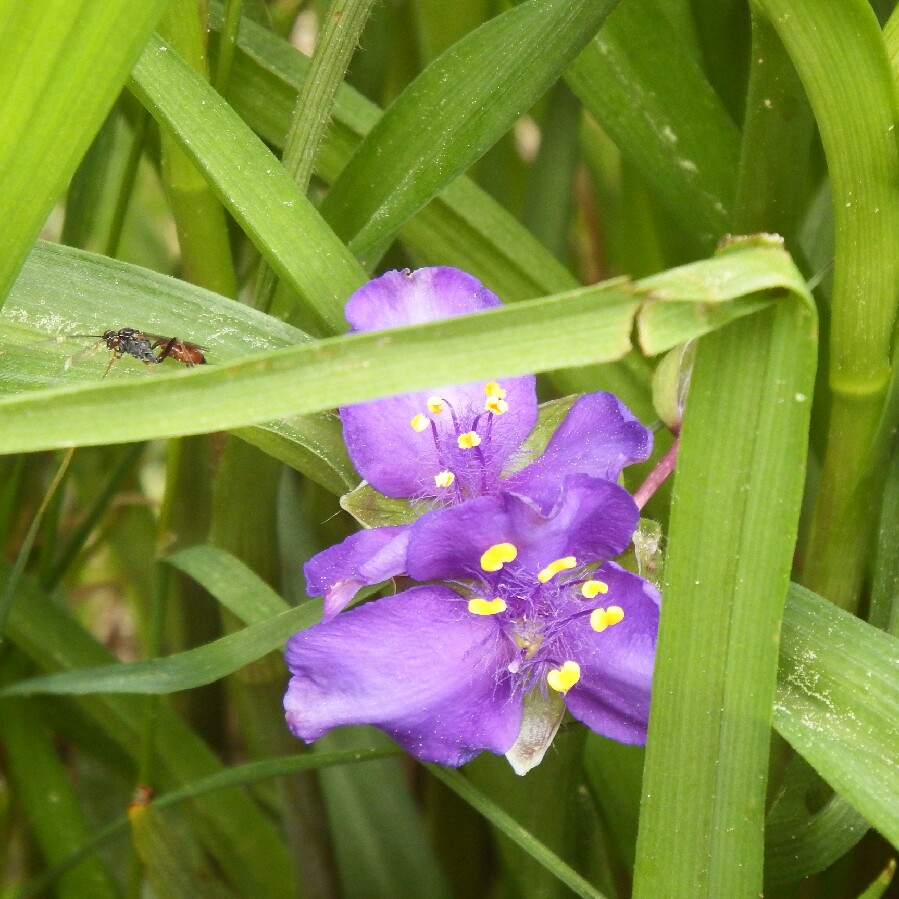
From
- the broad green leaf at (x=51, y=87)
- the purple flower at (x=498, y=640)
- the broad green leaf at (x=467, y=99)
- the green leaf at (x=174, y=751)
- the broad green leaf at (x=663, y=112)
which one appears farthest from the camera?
the green leaf at (x=174, y=751)

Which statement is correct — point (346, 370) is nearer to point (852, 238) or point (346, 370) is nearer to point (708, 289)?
point (708, 289)

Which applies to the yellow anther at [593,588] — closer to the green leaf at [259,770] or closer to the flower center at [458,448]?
the flower center at [458,448]

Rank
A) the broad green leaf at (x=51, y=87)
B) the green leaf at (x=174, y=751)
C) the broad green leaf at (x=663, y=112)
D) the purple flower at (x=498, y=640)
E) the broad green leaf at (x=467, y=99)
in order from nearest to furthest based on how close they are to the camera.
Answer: the broad green leaf at (x=51, y=87)
the purple flower at (x=498, y=640)
the broad green leaf at (x=467, y=99)
the broad green leaf at (x=663, y=112)
the green leaf at (x=174, y=751)

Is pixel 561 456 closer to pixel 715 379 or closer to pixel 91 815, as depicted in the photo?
pixel 715 379

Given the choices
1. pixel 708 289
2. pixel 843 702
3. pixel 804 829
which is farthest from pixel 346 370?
pixel 804 829

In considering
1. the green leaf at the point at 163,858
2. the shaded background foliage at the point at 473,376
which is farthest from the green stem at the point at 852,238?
the green leaf at the point at 163,858

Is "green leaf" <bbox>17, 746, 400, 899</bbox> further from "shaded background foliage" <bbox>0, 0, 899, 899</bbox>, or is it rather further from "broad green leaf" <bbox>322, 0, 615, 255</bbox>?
"broad green leaf" <bbox>322, 0, 615, 255</bbox>

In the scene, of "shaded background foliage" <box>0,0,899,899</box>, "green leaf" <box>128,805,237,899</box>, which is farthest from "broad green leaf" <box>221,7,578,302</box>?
"green leaf" <box>128,805,237,899</box>

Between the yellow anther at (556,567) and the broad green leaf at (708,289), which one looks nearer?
the broad green leaf at (708,289)
